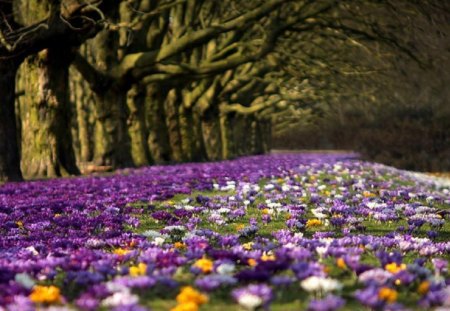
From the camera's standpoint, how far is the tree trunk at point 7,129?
16141 millimetres

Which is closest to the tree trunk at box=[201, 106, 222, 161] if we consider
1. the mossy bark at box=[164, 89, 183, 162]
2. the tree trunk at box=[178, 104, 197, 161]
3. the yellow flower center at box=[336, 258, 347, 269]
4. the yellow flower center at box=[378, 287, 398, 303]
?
the tree trunk at box=[178, 104, 197, 161]

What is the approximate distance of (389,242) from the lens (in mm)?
5816

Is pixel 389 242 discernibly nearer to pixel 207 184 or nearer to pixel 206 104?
pixel 207 184

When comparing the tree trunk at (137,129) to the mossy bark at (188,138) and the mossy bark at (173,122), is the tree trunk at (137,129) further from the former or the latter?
the mossy bark at (188,138)

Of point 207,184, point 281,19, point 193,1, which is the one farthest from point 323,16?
point 207,184

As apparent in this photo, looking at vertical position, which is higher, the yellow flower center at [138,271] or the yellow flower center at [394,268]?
the yellow flower center at [138,271]

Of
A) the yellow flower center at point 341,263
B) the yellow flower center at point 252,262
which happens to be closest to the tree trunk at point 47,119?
the yellow flower center at point 252,262

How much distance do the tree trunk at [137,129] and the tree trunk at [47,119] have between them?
7854mm

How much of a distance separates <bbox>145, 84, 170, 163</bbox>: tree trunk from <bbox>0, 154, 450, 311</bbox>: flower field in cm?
1882

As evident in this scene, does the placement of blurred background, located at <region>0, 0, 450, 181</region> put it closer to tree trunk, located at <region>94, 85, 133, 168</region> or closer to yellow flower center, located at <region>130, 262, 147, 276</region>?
tree trunk, located at <region>94, 85, 133, 168</region>

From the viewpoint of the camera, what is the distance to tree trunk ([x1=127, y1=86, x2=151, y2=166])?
27.8 metres

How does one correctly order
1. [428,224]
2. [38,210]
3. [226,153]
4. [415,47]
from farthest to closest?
[226,153]
[415,47]
[38,210]
[428,224]

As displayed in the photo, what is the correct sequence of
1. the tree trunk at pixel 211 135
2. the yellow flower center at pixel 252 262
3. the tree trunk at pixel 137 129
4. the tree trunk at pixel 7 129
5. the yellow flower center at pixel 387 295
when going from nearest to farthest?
the yellow flower center at pixel 387 295 < the yellow flower center at pixel 252 262 < the tree trunk at pixel 7 129 < the tree trunk at pixel 137 129 < the tree trunk at pixel 211 135

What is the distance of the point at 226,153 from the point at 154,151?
1677 cm
